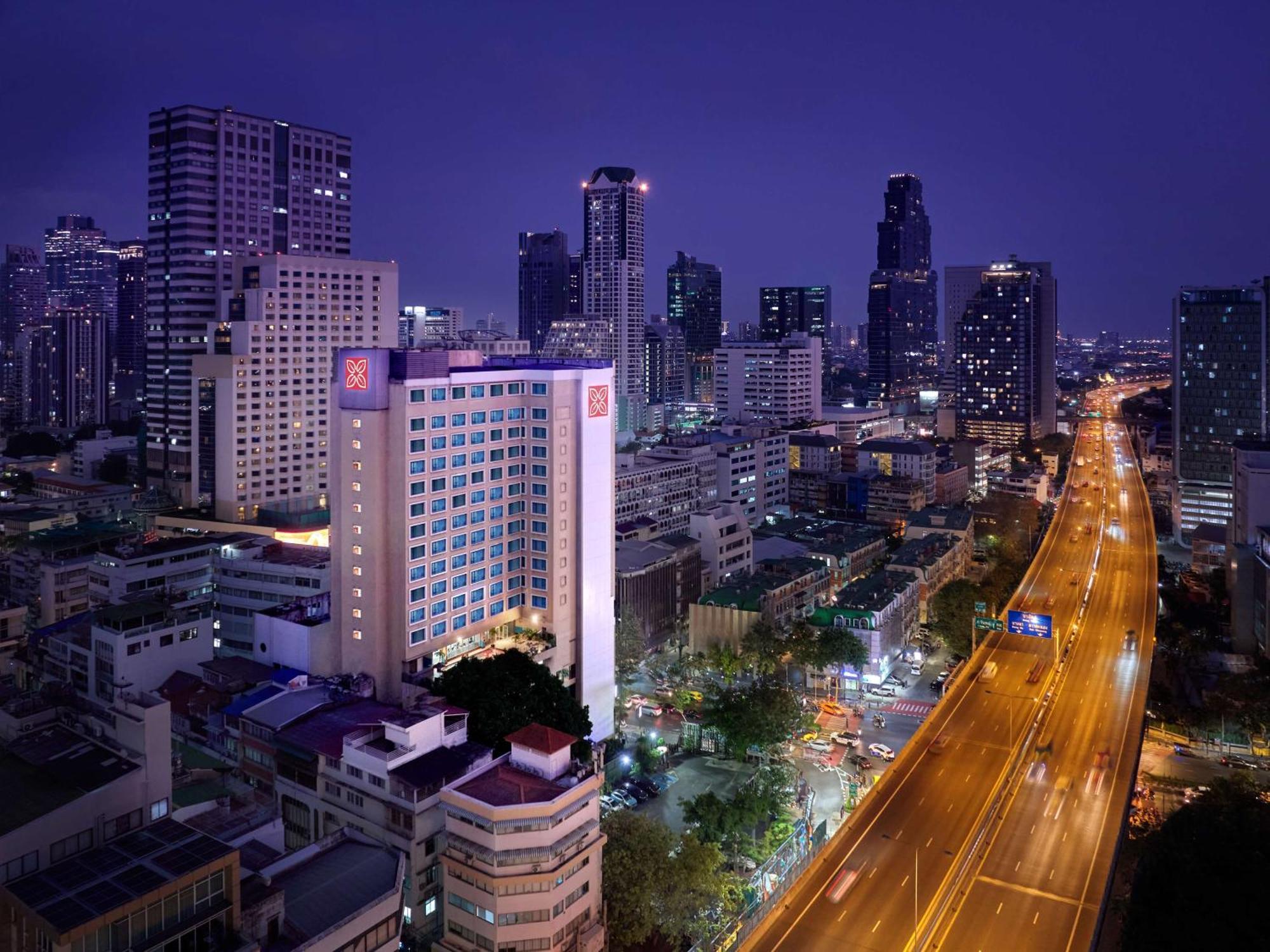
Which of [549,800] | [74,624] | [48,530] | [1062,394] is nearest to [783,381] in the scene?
[48,530]

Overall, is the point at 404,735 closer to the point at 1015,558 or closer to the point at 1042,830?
the point at 1042,830

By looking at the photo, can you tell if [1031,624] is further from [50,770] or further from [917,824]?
[50,770]

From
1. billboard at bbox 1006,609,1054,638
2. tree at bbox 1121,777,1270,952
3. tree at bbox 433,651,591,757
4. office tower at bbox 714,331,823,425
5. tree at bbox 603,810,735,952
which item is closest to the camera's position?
tree at bbox 1121,777,1270,952

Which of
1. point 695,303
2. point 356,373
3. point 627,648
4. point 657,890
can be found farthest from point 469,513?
point 695,303

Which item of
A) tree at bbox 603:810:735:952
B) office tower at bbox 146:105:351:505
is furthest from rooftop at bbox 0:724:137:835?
office tower at bbox 146:105:351:505

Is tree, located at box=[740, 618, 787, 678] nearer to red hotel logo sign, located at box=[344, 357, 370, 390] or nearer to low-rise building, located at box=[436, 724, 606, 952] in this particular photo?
low-rise building, located at box=[436, 724, 606, 952]

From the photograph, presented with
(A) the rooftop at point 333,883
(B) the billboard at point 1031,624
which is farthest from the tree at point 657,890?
(B) the billboard at point 1031,624
